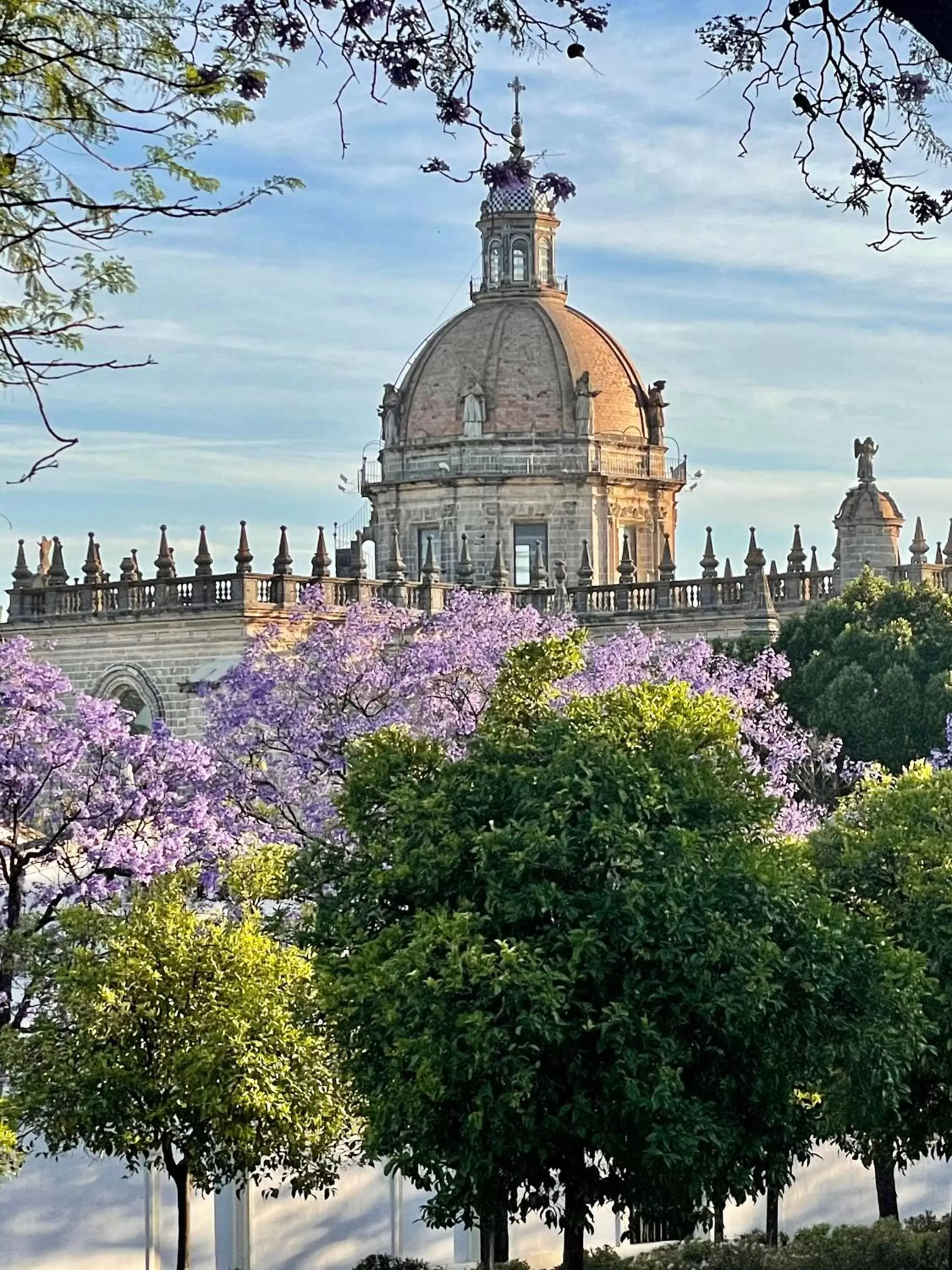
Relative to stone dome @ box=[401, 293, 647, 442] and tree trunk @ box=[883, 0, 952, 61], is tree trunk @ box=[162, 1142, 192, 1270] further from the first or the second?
stone dome @ box=[401, 293, 647, 442]

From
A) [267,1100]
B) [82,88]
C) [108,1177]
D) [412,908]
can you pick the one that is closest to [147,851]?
[108,1177]

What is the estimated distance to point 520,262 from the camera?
269 feet

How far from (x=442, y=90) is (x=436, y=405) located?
219 feet

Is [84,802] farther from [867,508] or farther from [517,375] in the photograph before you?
[517,375]

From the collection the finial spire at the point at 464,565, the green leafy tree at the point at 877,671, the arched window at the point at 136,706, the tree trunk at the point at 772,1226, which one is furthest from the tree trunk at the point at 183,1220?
the finial spire at the point at 464,565

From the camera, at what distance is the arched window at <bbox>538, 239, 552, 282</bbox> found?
81938 millimetres

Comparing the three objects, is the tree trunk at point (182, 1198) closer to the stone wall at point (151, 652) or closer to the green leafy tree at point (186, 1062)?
the green leafy tree at point (186, 1062)

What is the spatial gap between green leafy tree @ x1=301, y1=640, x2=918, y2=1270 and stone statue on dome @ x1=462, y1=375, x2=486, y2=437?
56.3 metres

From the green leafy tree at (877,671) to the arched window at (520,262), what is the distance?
26.5 meters

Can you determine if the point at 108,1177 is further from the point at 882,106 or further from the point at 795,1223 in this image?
the point at 882,106

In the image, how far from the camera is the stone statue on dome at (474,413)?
77.5 meters

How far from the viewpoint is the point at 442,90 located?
11.8 m

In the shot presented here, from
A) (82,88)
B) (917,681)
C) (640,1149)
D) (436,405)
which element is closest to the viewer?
(82,88)

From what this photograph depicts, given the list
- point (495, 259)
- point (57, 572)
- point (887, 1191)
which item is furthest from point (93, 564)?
point (887, 1191)
